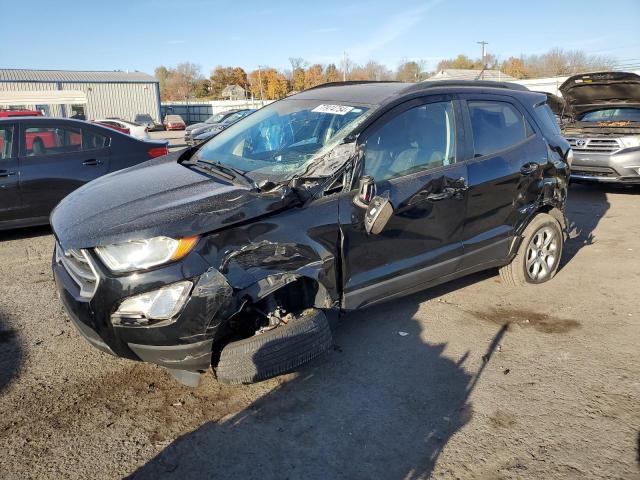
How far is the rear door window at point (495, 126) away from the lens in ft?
13.1

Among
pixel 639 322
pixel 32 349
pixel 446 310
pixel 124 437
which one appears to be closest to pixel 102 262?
pixel 124 437

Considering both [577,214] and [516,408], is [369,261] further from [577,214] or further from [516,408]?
[577,214]

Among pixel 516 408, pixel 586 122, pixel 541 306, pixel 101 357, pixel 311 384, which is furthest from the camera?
pixel 586 122

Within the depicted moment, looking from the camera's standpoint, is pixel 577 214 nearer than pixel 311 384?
No

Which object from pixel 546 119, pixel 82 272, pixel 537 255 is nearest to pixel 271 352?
pixel 82 272

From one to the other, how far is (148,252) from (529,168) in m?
3.31

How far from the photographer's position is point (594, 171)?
884cm

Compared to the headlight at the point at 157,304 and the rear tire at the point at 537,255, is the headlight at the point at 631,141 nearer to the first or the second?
the rear tire at the point at 537,255

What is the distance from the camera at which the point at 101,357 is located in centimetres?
343

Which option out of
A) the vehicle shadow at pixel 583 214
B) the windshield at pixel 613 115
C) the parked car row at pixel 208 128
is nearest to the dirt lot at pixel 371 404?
the vehicle shadow at pixel 583 214

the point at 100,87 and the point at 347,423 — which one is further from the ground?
the point at 100,87

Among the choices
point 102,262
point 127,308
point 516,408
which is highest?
point 102,262

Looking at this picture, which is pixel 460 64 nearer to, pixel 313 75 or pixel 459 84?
pixel 313 75

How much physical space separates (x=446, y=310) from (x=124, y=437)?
268cm
